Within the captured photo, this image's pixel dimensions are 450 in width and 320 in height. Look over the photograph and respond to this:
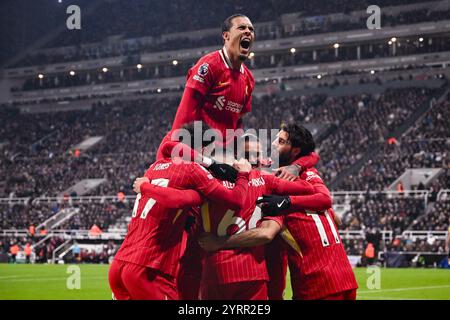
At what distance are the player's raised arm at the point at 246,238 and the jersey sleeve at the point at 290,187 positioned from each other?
506mm

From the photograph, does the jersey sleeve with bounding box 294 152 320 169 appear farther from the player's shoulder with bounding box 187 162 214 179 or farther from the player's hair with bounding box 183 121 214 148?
the player's shoulder with bounding box 187 162 214 179

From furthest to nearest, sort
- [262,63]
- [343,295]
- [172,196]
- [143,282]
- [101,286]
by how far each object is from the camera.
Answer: [262,63] → [101,286] → [343,295] → [143,282] → [172,196]

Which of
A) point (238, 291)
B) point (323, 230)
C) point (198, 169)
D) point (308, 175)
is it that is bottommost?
point (238, 291)

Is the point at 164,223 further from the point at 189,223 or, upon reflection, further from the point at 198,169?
the point at 198,169

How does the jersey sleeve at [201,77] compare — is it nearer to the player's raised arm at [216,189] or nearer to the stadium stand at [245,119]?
the player's raised arm at [216,189]

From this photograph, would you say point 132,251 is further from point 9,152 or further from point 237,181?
point 9,152

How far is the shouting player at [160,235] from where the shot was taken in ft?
23.7

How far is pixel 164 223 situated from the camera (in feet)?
23.8

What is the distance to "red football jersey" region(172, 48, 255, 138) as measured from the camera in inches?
348

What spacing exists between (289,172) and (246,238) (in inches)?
40.8

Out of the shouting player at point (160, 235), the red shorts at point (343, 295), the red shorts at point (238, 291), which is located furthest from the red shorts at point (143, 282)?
the red shorts at point (343, 295)

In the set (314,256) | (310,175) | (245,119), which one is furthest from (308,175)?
(245,119)

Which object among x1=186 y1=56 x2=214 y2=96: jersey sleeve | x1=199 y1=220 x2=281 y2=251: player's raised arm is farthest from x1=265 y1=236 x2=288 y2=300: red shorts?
x1=186 y1=56 x2=214 y2=96: jersey sleeve

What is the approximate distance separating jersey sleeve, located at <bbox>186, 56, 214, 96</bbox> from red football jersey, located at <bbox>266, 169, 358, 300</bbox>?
2.07 m
